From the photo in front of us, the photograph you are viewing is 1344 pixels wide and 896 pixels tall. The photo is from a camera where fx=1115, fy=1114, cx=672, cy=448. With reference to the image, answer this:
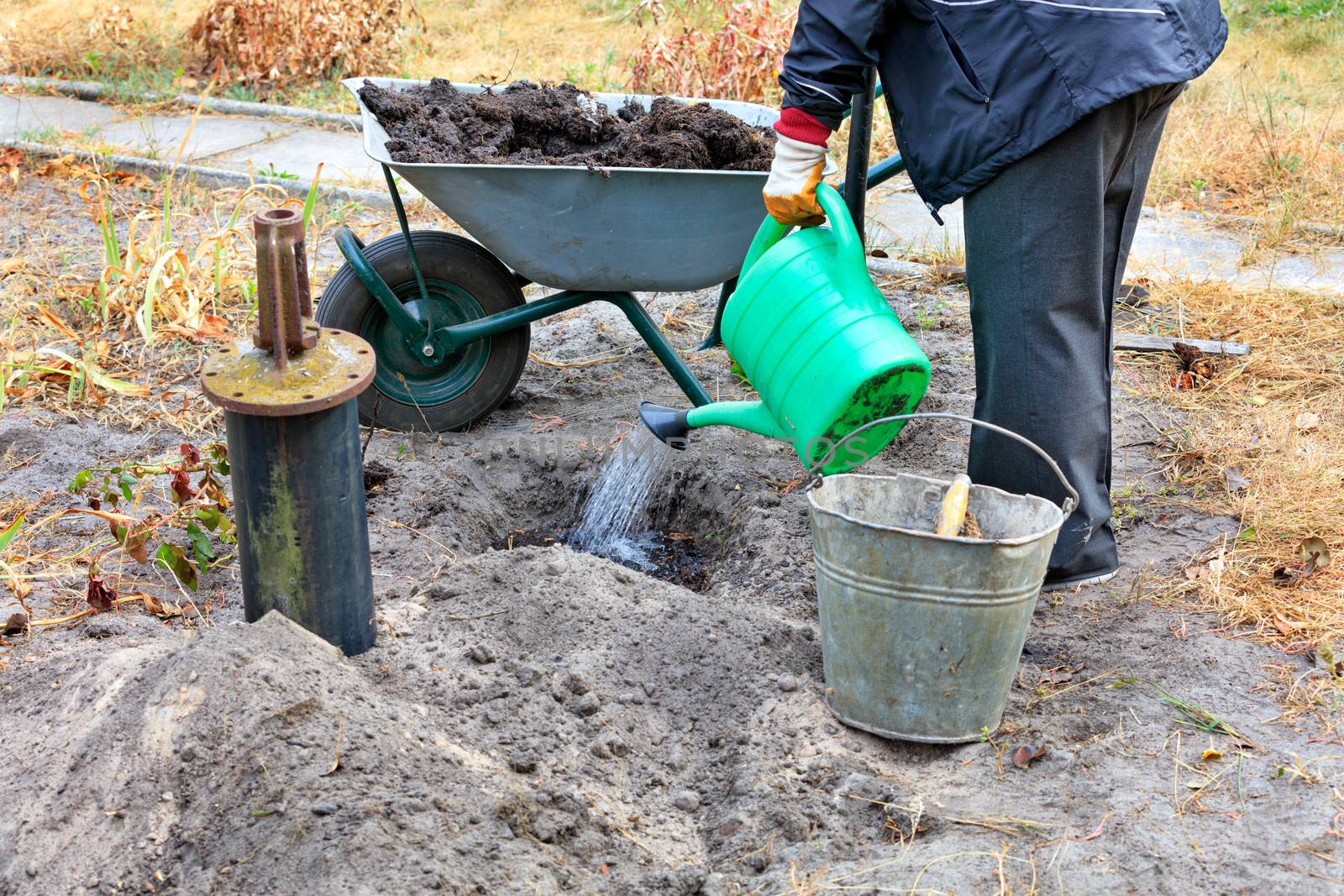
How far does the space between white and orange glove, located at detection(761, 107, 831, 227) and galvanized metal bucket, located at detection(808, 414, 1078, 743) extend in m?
0.60

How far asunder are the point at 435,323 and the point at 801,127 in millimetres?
1422

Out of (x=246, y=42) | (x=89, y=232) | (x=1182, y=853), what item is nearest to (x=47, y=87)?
(x=246, y=42)

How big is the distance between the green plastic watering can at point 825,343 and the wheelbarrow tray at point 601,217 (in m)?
0.45

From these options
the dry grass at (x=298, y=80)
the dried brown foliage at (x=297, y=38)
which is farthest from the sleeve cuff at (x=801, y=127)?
the dried brown foliage at (x=297, y=38)

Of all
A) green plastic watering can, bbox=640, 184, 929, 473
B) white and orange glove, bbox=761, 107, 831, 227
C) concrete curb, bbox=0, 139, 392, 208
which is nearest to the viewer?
green plastic watering can, bbox=640, 184, 929, 473

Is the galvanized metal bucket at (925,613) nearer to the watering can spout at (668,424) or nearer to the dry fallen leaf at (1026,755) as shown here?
the dry fallen leaf at (1026,755)

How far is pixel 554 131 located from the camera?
3.27 m

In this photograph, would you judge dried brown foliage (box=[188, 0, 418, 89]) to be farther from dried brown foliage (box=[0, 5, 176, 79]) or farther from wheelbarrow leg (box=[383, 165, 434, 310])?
wheelbarrow leg (box=[383, 165, 434, 310])

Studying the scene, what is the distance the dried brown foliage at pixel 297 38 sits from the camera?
670cm

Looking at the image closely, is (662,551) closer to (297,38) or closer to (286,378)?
(286,378)

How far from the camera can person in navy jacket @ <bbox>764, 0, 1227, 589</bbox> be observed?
83.6 inches

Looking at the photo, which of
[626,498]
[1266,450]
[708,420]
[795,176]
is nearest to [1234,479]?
[1266,450]

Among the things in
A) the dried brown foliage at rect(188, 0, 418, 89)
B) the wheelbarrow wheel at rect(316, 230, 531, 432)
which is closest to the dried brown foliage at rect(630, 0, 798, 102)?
the dried brown foliage at rect(188, 0, 418, 89)

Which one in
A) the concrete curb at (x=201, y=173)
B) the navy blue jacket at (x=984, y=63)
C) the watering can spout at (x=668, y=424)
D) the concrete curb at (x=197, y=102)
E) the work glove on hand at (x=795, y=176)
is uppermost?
the navy blue jacket at (x=984, y=63)
